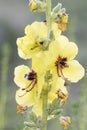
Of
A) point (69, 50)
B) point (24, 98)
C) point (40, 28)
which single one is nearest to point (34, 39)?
point (40, 28)

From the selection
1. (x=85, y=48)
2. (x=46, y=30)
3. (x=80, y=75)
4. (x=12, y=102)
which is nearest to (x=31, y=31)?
(x=46, y=30)

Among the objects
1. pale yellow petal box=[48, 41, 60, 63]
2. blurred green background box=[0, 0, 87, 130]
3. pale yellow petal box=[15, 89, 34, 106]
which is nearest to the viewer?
pale yellow petal box=[48, 41, 60, 63]

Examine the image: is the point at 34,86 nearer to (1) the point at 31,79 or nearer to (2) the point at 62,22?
(1) the point at 31,79

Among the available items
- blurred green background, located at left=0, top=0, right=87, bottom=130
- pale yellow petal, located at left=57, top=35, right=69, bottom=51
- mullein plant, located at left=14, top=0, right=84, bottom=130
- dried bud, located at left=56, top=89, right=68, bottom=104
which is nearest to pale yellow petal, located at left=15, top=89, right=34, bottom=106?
mullein plant, located at left=14, top=0, right=84, bottom=130

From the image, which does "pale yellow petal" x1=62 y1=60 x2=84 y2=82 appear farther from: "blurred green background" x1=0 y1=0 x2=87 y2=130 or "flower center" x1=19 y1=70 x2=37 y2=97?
"blurred green background" x1=0 y1=0 x2=87 y2=130

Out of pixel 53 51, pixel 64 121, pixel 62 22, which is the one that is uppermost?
pixel 62 22

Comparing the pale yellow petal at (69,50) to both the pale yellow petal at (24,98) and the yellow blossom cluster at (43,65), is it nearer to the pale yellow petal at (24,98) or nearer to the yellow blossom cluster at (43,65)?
the yellow blossom cluster at (43,65)

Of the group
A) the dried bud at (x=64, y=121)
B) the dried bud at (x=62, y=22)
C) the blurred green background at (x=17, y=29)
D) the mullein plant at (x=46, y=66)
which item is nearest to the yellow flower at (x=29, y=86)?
the mullein plant at (x=46, y=66)
